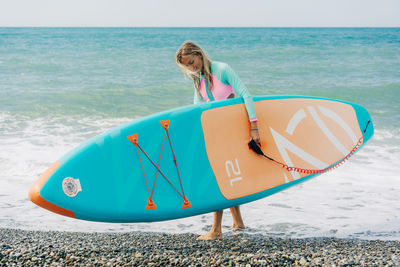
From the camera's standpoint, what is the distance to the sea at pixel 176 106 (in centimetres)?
346

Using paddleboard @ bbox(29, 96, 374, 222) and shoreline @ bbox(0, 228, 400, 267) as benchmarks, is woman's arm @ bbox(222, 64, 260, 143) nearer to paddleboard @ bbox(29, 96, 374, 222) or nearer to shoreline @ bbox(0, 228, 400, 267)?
paddleboard @ bbox(29, 96, 374, 222)

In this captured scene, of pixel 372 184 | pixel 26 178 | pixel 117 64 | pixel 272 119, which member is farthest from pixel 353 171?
pixel 117 64

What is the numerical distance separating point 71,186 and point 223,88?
4.15ft

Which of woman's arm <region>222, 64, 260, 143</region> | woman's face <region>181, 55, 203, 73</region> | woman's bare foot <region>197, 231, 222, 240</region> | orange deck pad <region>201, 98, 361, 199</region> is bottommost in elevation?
woman's bare foot <region>197, 231, 222, 240</region>

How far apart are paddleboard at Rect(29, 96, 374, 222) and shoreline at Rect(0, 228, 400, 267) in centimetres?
23

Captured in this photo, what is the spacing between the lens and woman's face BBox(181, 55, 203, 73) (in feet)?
8.60

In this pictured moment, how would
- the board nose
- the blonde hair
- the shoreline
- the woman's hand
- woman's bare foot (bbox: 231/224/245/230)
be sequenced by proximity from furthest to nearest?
woman's bare foot (bbox: 231/224/245/230)
the woman's hand
the blonde hair
the board nose
the shoreline

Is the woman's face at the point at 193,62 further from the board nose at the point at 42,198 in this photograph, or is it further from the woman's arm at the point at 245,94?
the board nose at the point at 42,198

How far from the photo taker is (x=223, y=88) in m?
2.84

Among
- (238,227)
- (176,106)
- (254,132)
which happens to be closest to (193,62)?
(254,132)

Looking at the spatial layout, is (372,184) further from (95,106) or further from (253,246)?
(95,106)

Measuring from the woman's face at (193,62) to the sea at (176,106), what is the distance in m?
1.40

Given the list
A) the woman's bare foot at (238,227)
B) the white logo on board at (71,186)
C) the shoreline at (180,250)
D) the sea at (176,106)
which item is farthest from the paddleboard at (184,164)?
the sea at (176,106)

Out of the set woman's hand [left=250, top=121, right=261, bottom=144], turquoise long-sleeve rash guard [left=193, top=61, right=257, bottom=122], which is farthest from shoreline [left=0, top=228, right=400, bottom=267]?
turquoise long-sleeve rash guard [left=193, top=61, right=257, bottom=122]
